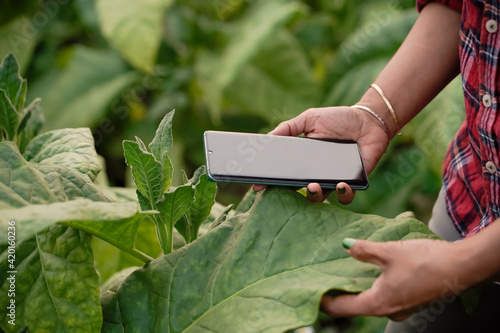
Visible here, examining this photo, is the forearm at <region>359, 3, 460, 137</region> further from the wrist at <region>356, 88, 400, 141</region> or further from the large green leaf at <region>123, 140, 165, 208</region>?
the large green leaf at <region>123, 140, 165, 208</region>

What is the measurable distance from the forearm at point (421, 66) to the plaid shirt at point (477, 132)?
46mm

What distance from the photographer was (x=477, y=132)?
1.05 metres

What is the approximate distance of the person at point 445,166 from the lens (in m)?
0.76

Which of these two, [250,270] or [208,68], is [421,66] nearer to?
[250,270]

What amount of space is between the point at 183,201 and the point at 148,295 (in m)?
0.16

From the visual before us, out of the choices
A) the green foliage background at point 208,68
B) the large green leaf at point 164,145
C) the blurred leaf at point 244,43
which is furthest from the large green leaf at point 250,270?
the blurred leaf at point 244,43

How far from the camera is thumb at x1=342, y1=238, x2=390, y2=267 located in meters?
0.78

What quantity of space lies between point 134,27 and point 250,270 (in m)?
1.76

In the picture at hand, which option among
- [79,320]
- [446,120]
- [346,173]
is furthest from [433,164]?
[79,320]

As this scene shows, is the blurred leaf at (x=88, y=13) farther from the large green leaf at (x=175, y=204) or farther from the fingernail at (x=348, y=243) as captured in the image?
the fingernail at (x=348, y=243)

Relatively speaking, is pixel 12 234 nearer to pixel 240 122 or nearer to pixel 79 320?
pixel 79 320

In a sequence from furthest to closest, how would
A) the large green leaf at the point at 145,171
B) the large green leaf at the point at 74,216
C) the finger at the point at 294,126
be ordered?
the finger at the point at 294,126 → the large green leaf at the point at 145,171 → the large green leaf at the point at 74,216

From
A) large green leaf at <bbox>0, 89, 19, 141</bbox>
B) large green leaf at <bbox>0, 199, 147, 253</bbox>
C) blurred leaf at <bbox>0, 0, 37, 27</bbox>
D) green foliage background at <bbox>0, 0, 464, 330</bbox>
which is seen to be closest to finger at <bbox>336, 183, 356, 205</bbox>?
large green leaf at <bbox>0, 199, 147, 253</bbox>

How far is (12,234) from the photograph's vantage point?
710 millimetres
